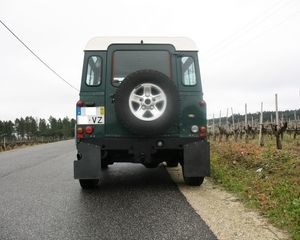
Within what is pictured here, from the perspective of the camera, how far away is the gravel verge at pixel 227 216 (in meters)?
3.36

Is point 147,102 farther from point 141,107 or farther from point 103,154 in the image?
point 103,154

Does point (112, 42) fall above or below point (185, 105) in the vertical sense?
above

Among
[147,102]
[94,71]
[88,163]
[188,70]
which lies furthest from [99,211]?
[188,70]

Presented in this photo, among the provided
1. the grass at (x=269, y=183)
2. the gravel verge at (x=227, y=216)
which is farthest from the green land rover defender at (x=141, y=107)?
the grass at (x=269, y=183)

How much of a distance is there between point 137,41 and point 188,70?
1.08 meters

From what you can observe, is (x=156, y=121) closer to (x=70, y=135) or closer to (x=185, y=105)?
(x=185, y=105)

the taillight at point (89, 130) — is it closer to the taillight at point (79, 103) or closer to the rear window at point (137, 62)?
the taillight at point (79, 103)

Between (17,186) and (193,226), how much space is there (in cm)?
424

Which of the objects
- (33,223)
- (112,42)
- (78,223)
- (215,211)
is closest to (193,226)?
(215,211)

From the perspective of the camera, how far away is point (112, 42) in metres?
5.82

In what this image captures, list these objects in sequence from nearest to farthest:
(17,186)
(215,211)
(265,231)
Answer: (265,231), (215,211), (17,186)

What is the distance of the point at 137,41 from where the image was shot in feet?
19.1

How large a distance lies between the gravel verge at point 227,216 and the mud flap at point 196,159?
1.14ft

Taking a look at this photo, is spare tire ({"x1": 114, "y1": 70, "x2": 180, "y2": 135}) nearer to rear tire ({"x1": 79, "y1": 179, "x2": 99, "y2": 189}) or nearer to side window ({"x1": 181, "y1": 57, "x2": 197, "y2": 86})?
side window ({"x1": 181, "y1": 57, "x2": 197, "y2": 86})
